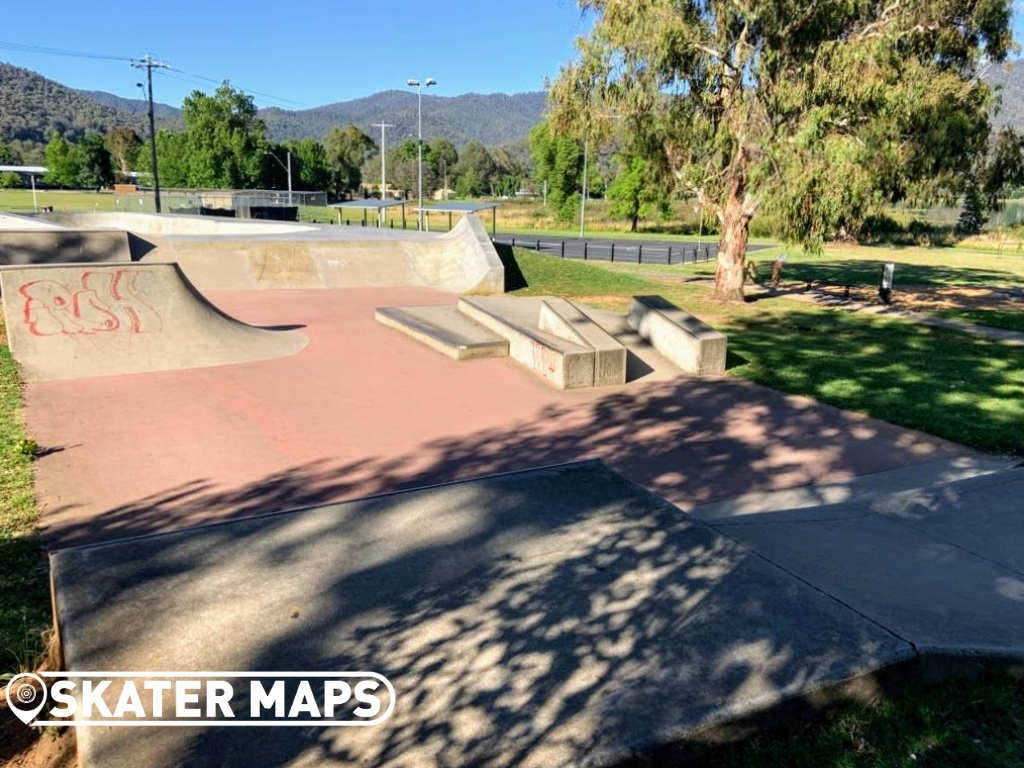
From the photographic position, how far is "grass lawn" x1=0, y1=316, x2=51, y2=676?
158 inches

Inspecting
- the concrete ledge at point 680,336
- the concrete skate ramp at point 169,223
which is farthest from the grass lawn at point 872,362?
the concrete skate ramp at point 169,223

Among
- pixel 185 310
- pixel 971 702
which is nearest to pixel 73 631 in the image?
pixel 971 702

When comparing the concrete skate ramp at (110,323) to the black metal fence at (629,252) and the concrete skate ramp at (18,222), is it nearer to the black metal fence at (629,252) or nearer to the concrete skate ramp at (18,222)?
the concrete skate ramp at (18,222)

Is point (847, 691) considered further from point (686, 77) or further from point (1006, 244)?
point (1006, 244)

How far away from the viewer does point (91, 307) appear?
1034 cm

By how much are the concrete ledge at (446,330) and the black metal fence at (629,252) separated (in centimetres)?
1602

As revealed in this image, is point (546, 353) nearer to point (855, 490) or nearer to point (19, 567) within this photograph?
point (855, 490)

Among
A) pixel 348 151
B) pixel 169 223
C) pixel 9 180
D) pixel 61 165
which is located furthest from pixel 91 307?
pixel 348 151

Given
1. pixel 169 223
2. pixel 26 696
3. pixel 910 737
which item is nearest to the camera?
pixel 910 737

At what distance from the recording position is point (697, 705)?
317 centimetres

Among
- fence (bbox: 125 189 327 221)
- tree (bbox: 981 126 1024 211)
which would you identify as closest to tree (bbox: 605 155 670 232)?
fence (bbox: 125 189 327 221)

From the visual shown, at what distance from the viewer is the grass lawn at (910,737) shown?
10.3ft

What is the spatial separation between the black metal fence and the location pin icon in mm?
26826

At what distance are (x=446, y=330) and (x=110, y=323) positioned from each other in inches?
201
